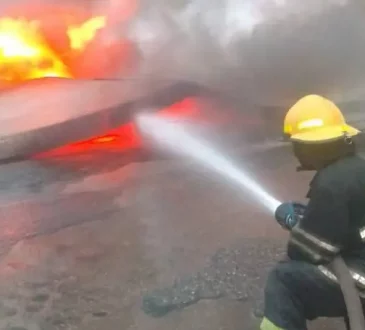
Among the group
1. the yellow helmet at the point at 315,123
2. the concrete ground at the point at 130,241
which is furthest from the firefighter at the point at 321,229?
the concrete ground at the point at 130,241

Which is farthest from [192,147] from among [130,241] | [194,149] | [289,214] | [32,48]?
[289,214]

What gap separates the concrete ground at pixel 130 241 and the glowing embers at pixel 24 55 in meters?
3.05

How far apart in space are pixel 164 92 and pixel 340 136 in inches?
261

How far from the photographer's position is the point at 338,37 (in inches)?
467

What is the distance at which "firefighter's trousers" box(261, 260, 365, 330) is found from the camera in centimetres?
307

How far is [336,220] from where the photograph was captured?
2.99 metres

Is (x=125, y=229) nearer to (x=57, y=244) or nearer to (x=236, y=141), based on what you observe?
(x=57, y=244)

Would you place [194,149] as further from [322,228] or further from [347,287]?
[347,287]

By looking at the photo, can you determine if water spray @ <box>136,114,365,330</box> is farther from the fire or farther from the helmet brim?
the fire

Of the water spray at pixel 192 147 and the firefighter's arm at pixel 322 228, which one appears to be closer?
the firefighter's arm at pixel 322 228

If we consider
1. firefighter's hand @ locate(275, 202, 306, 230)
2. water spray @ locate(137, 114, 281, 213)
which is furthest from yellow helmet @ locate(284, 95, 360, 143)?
water spray @ locate(137, 114, 281, 213)

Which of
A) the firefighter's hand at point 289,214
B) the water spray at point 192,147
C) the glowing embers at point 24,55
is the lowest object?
the water spray at point 192,147

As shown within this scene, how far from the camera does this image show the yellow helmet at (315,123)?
10.2 ft

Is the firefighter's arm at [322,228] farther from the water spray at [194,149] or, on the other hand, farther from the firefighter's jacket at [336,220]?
the water spray at [194,149]
